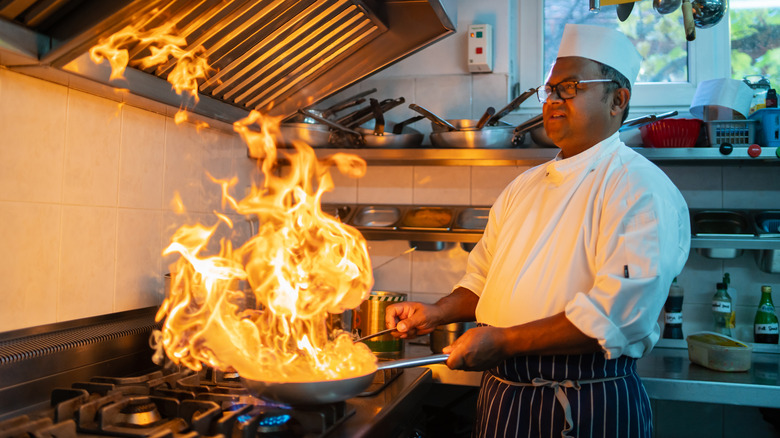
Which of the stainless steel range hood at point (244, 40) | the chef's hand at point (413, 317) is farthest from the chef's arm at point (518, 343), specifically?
the stainless steel range hood at point (244, 40)

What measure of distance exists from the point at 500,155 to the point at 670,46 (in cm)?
102

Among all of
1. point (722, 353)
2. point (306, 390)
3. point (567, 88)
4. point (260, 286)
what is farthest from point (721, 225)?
point (306, 390)

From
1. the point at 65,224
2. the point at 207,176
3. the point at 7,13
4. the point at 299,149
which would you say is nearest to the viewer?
the point at 7,13

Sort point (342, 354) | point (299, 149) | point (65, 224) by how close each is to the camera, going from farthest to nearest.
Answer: point (299, 149) < point (65, 224) < point (342, 354)

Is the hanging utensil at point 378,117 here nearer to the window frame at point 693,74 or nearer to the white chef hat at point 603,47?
the white chef hat at point 603,47

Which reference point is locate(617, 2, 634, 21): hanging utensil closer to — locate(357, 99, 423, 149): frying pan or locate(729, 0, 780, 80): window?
locate(357, 99, 423, 149): frying pan

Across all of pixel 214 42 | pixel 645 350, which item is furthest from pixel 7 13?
pixel 645 350

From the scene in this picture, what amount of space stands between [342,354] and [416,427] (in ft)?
1.54

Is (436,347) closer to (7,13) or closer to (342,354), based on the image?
(342,354)

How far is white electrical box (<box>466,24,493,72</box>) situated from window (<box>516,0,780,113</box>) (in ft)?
0.68

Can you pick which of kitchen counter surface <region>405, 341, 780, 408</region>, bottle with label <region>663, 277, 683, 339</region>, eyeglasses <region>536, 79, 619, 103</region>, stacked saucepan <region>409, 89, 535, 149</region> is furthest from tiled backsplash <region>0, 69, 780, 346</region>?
eyeglasses <region>536, 79, 619, 103</region>

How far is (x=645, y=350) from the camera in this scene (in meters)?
1.52

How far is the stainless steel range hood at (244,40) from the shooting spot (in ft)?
4.41

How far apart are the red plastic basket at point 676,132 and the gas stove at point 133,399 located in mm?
1341
